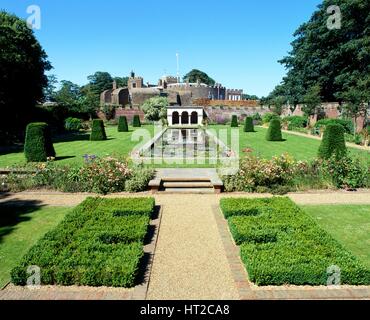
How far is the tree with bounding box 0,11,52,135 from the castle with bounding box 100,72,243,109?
27.4 metres

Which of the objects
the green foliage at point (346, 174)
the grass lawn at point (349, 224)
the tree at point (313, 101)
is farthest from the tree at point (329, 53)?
the grass lawn at point (349, 224)

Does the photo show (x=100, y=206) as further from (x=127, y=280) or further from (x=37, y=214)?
(x=127, y=280)

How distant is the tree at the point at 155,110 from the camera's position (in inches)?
1907

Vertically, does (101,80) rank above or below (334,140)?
above

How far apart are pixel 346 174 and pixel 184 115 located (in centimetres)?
4269

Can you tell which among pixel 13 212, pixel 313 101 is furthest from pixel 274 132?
pixel 13 212

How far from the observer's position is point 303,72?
128ft

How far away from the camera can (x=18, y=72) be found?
931 inches

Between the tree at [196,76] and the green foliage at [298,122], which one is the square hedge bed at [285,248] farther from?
the tree at [196,76]

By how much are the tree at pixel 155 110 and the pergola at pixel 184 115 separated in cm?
93

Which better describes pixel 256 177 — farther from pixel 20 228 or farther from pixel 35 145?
pixel 35 145

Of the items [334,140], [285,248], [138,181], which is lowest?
[285,248]
